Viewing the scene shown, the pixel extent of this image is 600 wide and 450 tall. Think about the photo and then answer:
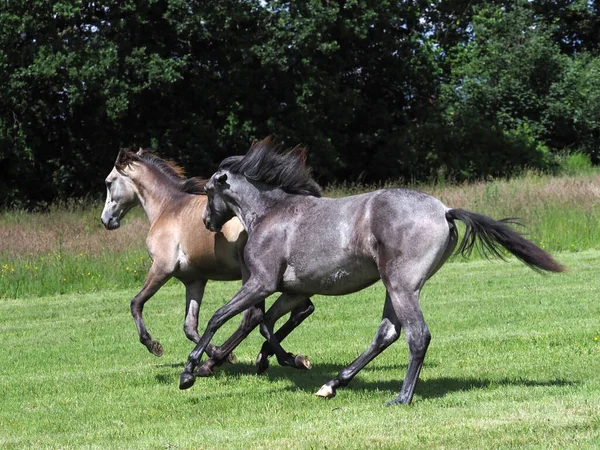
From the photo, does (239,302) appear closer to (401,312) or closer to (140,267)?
(401,312)

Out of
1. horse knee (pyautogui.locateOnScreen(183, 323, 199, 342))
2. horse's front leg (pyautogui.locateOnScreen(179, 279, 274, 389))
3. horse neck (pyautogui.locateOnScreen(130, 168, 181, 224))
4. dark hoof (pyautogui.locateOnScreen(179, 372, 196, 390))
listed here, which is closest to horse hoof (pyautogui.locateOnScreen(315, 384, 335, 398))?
horse's front leg (pyautogui.locateOnScreen(179, 279, 274, 389))

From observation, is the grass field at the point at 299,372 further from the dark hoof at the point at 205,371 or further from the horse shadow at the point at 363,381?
the dark hoof at the point at 205,371

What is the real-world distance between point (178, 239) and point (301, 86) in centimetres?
2166

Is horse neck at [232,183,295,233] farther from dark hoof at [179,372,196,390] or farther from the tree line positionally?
the tree line

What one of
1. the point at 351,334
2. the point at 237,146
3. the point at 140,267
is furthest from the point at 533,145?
the point at 351,334

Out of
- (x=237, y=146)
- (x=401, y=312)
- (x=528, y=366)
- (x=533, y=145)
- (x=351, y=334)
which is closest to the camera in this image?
(x=401, y=312)

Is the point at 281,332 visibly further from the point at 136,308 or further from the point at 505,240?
the point at 505,240

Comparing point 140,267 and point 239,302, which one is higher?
point 239,302

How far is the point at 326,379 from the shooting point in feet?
30.9

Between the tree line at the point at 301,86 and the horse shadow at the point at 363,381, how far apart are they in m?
18.3

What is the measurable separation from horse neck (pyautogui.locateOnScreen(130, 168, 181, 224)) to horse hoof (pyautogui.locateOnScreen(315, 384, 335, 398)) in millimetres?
3712

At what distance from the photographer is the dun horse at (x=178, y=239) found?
1043 centimetres

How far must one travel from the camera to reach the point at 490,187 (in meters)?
24.2

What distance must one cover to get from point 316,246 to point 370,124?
28255 millimetres
